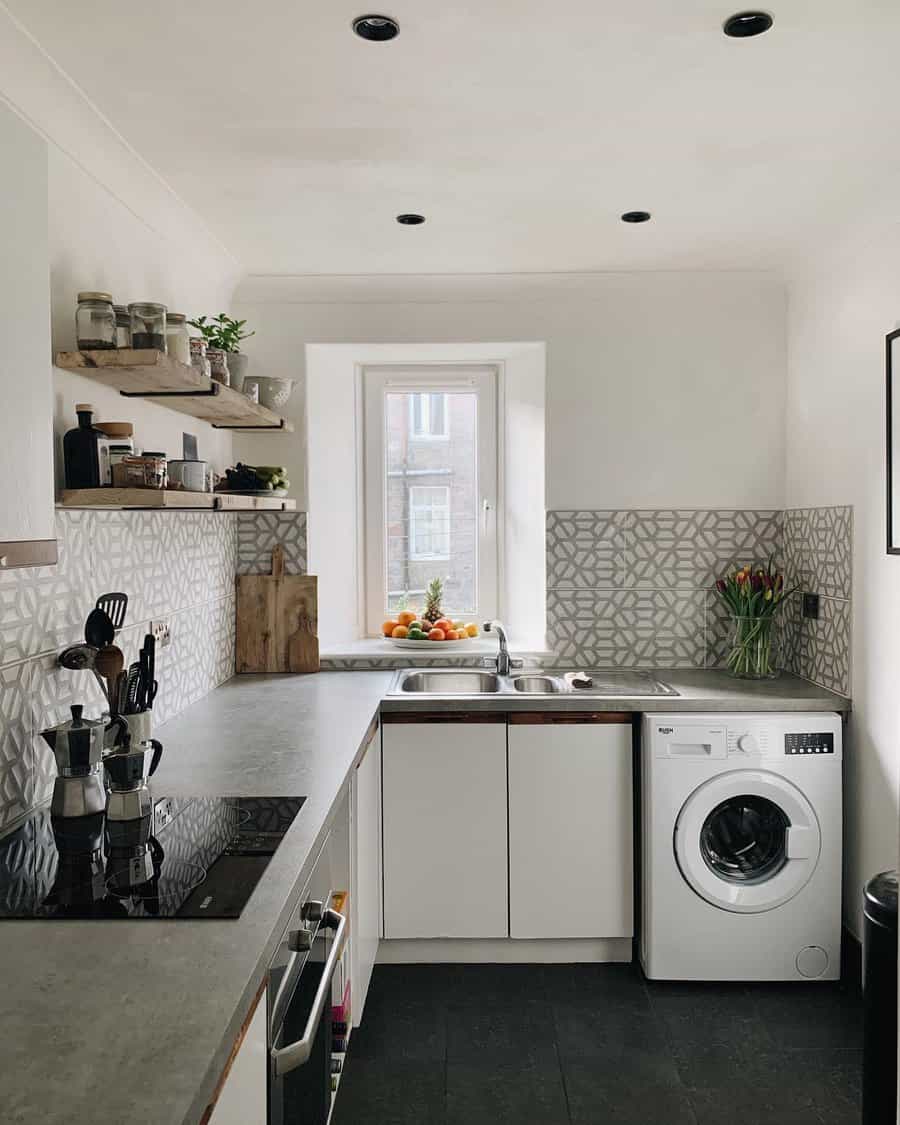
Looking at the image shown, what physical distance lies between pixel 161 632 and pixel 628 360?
1984mm

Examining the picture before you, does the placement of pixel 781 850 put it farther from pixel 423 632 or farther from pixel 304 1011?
pixel 304 1011

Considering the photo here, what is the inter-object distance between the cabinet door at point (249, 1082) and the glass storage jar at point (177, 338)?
1.45 m

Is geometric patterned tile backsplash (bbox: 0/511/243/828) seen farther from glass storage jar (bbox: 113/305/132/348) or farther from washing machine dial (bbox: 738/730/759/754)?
washing machine dial (bbox: 738/730/759/754)

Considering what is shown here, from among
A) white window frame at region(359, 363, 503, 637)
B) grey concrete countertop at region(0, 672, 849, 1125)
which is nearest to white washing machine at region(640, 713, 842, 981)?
grey concrete countertop at region(0, 672, 849, 1125)

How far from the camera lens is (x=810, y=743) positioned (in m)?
2.95

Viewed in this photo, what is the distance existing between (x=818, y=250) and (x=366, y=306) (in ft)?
5.29

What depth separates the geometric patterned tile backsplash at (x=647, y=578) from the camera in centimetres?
361

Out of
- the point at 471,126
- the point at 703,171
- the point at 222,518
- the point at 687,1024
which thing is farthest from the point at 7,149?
the point at 687,1024

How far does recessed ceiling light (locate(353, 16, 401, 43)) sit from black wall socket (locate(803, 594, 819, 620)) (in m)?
2.32

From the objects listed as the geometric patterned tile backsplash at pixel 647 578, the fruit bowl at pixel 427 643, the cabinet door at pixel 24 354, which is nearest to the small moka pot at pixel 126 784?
the cabinet door at pixel 24 354

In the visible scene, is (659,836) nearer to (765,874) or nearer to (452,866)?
(765,874)

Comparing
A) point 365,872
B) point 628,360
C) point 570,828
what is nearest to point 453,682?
point 570,828

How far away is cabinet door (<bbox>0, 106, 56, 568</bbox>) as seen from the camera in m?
1.35

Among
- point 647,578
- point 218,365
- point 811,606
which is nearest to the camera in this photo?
point 218,365
